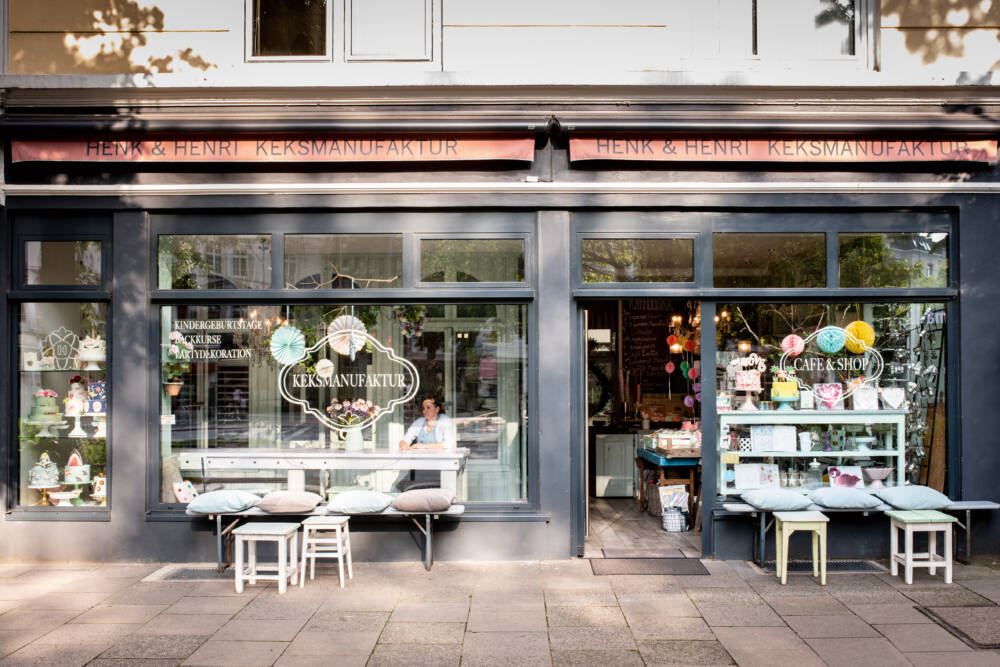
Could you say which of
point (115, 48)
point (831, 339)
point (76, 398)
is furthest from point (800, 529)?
point (115, 48)

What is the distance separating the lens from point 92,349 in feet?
24.0

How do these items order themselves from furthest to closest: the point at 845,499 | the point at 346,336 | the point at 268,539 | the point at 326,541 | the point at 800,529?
the point at 346,336 → the point at 845,499 → the point at 326,541 → the point at 800,529 → the point at 268,539

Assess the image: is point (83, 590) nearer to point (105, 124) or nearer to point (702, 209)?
point (105, 124)

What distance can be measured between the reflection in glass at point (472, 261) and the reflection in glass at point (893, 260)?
11.3 feet

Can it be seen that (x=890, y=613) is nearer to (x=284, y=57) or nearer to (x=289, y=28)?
(x=284, y=57)

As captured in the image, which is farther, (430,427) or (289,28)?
(289,28)

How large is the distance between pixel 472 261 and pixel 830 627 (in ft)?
14.8

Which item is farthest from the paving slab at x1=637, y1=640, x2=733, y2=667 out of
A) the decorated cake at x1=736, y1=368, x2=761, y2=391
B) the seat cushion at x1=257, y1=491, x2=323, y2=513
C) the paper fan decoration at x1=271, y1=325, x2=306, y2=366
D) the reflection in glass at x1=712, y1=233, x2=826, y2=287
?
the paper fan decoration at x1=271, y1=325, x2=306, y2=366

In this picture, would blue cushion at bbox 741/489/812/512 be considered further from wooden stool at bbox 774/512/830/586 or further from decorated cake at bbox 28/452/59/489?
decorated cake at bbox 28/452/59/489

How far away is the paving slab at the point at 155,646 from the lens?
4738 millimetres

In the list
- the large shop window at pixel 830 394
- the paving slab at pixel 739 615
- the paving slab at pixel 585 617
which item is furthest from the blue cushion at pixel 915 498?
the paving slab at pixel 585 617

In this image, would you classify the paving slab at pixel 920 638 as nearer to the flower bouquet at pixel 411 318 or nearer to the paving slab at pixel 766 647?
the paving slab at pixel 766 647

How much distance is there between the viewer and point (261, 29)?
7.51 m

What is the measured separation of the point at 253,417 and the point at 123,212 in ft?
8.24
